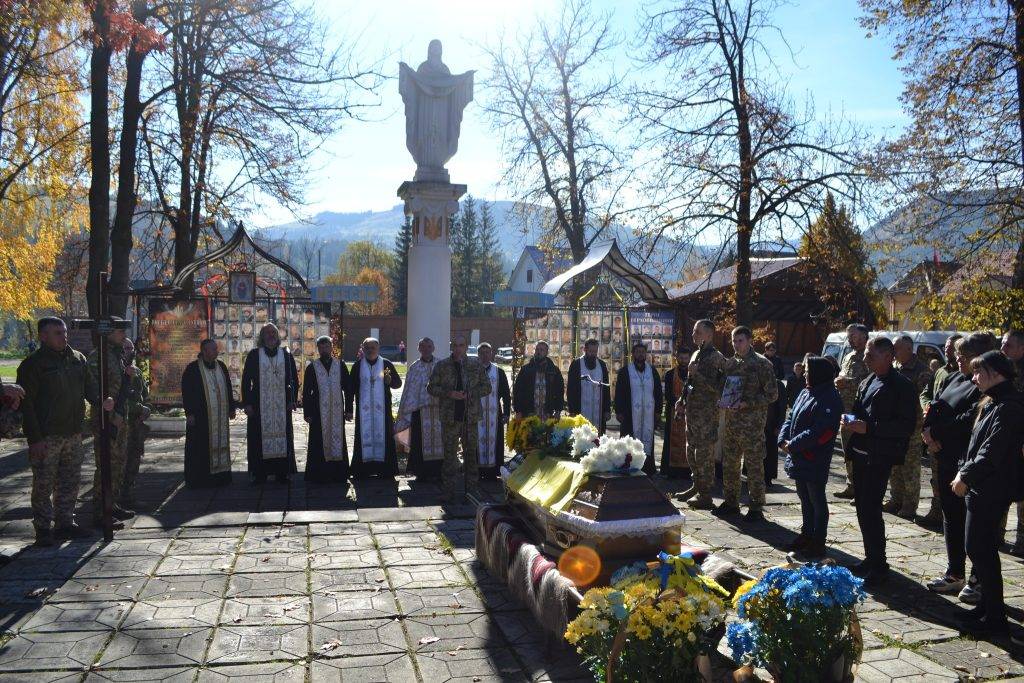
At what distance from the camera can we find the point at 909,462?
8344mm

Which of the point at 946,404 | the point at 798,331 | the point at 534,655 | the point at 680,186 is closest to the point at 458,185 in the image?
the point at 680,186

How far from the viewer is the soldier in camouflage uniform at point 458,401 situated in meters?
9.31

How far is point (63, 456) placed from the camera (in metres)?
7.15

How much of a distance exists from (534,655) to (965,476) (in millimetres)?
3089

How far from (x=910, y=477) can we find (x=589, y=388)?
4.67 metres

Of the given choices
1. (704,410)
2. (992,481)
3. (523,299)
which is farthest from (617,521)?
(523,299)

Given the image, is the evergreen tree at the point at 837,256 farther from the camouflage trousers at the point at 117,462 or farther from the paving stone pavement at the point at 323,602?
the camouflage trousers at the point at 117,462

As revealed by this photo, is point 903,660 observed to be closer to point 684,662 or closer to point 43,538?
point 684,662

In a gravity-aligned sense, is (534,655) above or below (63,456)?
below

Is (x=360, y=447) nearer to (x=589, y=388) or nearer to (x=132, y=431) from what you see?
(x=132, y=431)

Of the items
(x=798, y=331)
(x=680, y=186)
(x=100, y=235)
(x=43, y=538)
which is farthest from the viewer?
(x=798, y=331)

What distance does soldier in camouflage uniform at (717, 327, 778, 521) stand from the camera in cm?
794

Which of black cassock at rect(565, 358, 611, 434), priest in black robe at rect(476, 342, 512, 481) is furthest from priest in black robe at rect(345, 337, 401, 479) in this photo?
black cassock at rect(565, 358, 611, 434)

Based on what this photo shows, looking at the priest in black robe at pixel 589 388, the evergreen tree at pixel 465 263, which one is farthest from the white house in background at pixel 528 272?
the priest in black robe at pixel 589 388
